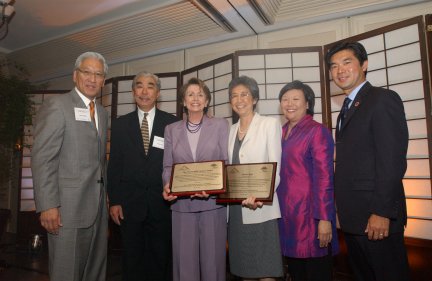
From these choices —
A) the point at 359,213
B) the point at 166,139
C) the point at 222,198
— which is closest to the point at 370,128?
the point at 359,213

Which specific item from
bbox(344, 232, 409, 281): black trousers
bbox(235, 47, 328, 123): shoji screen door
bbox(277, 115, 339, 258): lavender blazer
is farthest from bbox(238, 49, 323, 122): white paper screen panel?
bbox(344, 232, 409, 281): black trousers

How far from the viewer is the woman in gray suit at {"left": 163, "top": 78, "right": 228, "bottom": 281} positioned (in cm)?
211

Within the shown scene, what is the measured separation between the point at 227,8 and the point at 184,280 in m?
3.45

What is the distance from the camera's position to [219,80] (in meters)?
4.59

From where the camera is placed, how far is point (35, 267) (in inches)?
175

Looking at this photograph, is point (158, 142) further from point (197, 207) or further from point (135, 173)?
point (197, 207)

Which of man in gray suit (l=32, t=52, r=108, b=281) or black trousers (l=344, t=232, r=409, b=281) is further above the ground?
man in gray suit (l=32, t=52, r=108, b=281)

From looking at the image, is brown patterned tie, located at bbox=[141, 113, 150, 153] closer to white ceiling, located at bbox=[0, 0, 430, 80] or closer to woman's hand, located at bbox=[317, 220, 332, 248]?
woman's hand, located at bbox=[317, 220, 332, 248]

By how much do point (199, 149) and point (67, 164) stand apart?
Answer: 36.5 inches

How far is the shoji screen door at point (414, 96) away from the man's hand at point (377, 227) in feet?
6.61

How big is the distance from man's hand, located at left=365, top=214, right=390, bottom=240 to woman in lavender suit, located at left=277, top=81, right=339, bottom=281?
280 mm

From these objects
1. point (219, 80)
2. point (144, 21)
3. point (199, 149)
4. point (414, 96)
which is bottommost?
point (199, 149)

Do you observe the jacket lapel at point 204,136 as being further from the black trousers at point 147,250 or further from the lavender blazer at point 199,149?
the black trousers at point 147,250

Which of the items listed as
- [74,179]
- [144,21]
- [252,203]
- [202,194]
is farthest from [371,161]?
[144,21]
